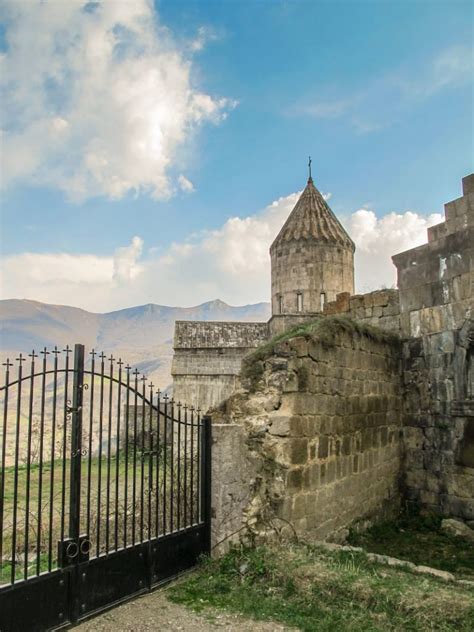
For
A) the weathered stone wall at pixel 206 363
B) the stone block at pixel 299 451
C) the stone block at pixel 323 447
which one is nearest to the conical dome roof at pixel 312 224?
the weathered stone wall at pixel 206 363

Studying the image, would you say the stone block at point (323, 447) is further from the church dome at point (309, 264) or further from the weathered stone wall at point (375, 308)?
the church dome at point (309, 264)

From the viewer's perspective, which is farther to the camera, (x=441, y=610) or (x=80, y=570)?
(x=80, y=570)

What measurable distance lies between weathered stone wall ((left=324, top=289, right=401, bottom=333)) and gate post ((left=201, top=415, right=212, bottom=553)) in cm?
491

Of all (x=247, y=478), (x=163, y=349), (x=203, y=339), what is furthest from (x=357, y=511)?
(x=163, y=349)

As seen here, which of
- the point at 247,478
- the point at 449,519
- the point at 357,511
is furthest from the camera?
the point at 449,519

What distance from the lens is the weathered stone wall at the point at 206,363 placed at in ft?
71.8

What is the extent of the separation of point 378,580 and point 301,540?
1.47 m

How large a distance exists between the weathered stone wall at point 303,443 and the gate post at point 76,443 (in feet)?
6.55

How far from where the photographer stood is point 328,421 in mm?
7223

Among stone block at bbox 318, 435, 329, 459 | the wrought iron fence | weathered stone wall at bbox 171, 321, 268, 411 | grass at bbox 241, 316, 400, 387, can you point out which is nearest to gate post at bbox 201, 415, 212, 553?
the wrought iron fence

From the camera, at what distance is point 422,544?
25.3 ft

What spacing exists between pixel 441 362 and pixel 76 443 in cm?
657

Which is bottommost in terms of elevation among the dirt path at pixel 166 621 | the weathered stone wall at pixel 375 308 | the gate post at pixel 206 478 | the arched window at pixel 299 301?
the dirt path at pixel 166 621

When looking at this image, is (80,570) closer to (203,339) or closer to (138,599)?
(138,599)
